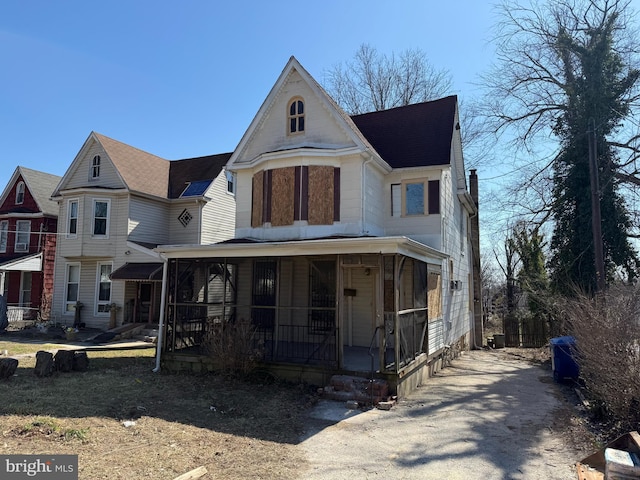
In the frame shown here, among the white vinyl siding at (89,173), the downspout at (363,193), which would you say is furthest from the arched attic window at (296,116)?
the white vinyl siding at (89,173)

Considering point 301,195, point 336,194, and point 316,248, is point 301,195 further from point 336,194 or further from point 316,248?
point 316,248

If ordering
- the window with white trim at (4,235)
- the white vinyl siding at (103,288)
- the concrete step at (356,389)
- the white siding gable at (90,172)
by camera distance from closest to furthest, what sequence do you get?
the concrete step at (356,389) < the white vinyl siding at (103,288) < the white siding gable at (90,172) < the window with white trim at (4,235)

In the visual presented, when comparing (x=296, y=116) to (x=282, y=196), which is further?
(x=296, y=116)

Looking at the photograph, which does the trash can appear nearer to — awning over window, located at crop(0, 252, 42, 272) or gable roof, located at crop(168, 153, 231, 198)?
gable roof, located at crop(168, 153, 231, 198)

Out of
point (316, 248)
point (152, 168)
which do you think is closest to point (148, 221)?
point (152, 168)

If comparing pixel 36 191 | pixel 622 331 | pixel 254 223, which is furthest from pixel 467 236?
pixel 36 191

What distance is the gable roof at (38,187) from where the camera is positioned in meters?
22.8

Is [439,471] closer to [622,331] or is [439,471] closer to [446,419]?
[446,419]

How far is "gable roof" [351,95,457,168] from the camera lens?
40.2ft

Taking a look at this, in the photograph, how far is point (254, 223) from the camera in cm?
1248

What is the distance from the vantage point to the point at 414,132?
13.3 metres

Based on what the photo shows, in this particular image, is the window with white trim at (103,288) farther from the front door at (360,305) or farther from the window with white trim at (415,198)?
the window with white trim at (415,198)

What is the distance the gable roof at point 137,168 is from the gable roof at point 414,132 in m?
10.6

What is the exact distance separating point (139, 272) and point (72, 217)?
509 centimetres
